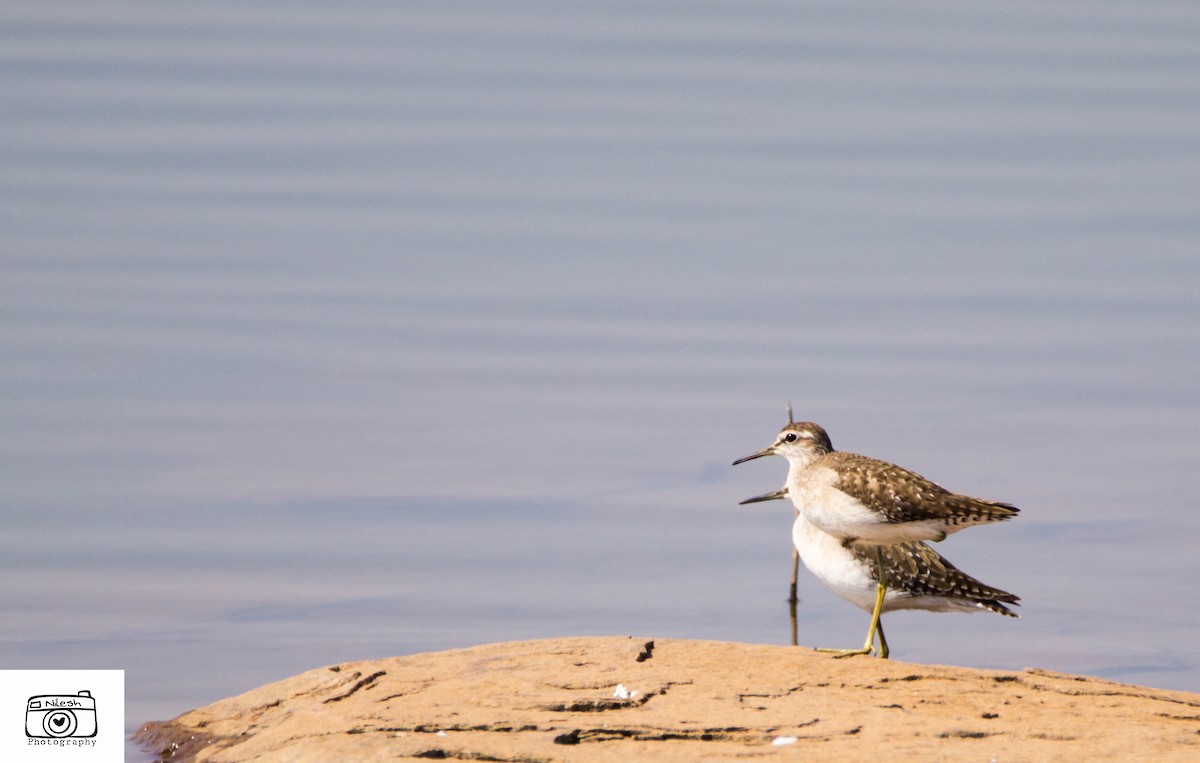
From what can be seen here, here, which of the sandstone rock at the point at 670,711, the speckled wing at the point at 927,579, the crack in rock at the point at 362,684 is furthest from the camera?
the speckled wing at the point at 927,579

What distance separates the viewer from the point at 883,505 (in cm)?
877

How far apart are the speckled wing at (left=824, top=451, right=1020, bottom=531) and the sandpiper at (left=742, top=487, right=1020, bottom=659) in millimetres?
1035

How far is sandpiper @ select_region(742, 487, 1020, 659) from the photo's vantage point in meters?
10.0

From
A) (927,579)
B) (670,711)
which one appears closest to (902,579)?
(927,579)

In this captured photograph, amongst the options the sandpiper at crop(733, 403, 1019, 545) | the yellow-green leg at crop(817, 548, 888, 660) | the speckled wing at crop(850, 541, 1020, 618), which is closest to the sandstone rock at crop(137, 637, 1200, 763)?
the yellow-green leg at crop(817, 548, 888, 660)

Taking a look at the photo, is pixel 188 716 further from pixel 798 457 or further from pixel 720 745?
pixel 798 457

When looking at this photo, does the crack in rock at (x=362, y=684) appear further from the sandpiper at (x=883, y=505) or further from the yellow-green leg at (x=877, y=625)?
the sandpiper at (x=883, y=505)

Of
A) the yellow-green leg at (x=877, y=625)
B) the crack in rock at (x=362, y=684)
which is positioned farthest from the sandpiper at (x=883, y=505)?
the crack in rock at (x=362, y=684)

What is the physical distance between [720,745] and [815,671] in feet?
4.88

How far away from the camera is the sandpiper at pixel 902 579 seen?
395 inches

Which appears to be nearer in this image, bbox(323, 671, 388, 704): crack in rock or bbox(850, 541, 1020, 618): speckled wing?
bbox(323, 671, 388, 704): crack in rock

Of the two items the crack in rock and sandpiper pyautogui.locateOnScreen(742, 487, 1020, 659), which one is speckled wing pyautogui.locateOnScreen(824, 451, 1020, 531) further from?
the crack in rock

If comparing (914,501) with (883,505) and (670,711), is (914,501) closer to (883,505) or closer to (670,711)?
(883,505)

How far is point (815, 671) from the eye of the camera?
7758mm
